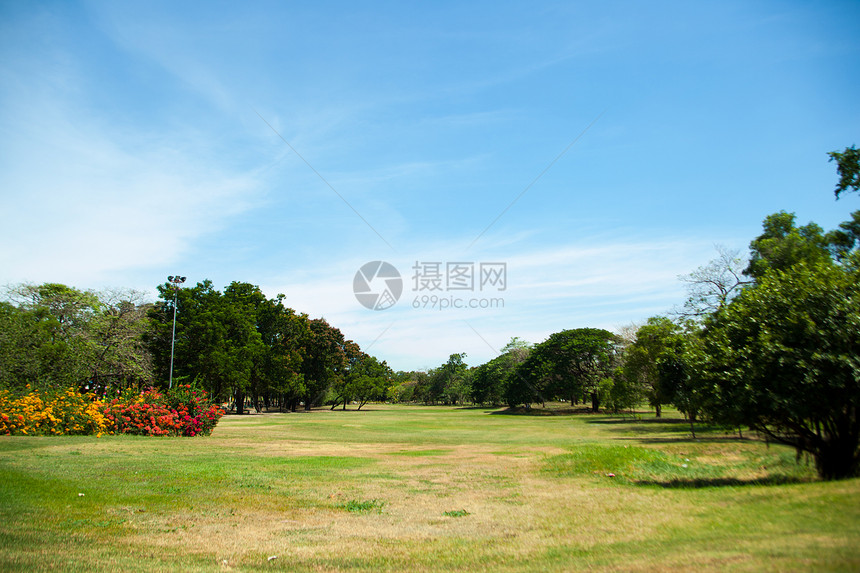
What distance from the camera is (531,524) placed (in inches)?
360

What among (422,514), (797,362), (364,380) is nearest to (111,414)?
(422,514)

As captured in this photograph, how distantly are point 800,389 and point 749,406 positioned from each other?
1124 mm

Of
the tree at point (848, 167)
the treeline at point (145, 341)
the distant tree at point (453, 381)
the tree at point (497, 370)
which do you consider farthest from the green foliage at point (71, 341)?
the distant tree at point (453, 381)

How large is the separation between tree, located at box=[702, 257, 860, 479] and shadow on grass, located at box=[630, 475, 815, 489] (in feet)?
2.59

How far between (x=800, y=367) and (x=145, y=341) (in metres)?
56.0

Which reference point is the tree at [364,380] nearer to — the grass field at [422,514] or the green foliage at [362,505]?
the grass field at [422,514]

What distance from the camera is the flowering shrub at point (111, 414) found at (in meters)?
22.9

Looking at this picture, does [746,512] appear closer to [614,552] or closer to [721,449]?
[614,552]

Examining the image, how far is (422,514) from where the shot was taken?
10.2 meters

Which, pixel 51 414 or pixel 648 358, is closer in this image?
pixel 51 414

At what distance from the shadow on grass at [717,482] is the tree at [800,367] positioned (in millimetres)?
789

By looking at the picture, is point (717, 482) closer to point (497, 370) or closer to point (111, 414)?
point (111, 414)

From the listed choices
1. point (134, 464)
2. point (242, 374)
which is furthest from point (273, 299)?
point (134, 464)

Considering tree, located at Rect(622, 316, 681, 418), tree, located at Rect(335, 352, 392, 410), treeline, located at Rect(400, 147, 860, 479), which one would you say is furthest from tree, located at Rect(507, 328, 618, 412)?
treeline, located at Rect(400, 147, 860, 479)
